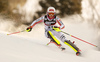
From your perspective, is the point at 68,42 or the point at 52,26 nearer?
the point at 68,42

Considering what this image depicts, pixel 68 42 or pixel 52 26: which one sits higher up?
pixel 52 26

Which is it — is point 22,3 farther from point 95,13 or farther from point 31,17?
point 95,13

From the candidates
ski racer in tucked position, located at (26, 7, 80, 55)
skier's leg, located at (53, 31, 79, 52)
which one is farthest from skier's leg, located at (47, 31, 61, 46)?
skier's leg, located at (53, 31, 79, 52)

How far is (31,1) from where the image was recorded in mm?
8688

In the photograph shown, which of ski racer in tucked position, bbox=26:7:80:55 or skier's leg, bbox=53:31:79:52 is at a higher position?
ski racer in tucked position, bbox=26:7:80:55

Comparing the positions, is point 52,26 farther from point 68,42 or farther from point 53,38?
point 68,42

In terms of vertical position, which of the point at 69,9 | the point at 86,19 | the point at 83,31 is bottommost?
the point at 83,31

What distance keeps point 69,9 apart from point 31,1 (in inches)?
109

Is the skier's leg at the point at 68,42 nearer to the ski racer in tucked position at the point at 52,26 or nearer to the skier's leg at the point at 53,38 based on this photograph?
the ski racer in tucked position at the point at 52,26

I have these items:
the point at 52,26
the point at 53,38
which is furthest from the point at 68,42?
the point at 52,26

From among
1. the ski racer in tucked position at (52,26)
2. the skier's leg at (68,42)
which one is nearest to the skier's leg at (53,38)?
the ski racer in tucked position at (52,26)

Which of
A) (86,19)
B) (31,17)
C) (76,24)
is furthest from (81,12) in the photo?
(31,17)

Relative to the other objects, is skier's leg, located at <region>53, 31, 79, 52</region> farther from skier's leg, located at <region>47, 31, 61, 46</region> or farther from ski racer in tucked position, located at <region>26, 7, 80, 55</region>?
skier's leg, located at <region>47, 31, 61, 46</region>

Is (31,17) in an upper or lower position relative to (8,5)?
lower
